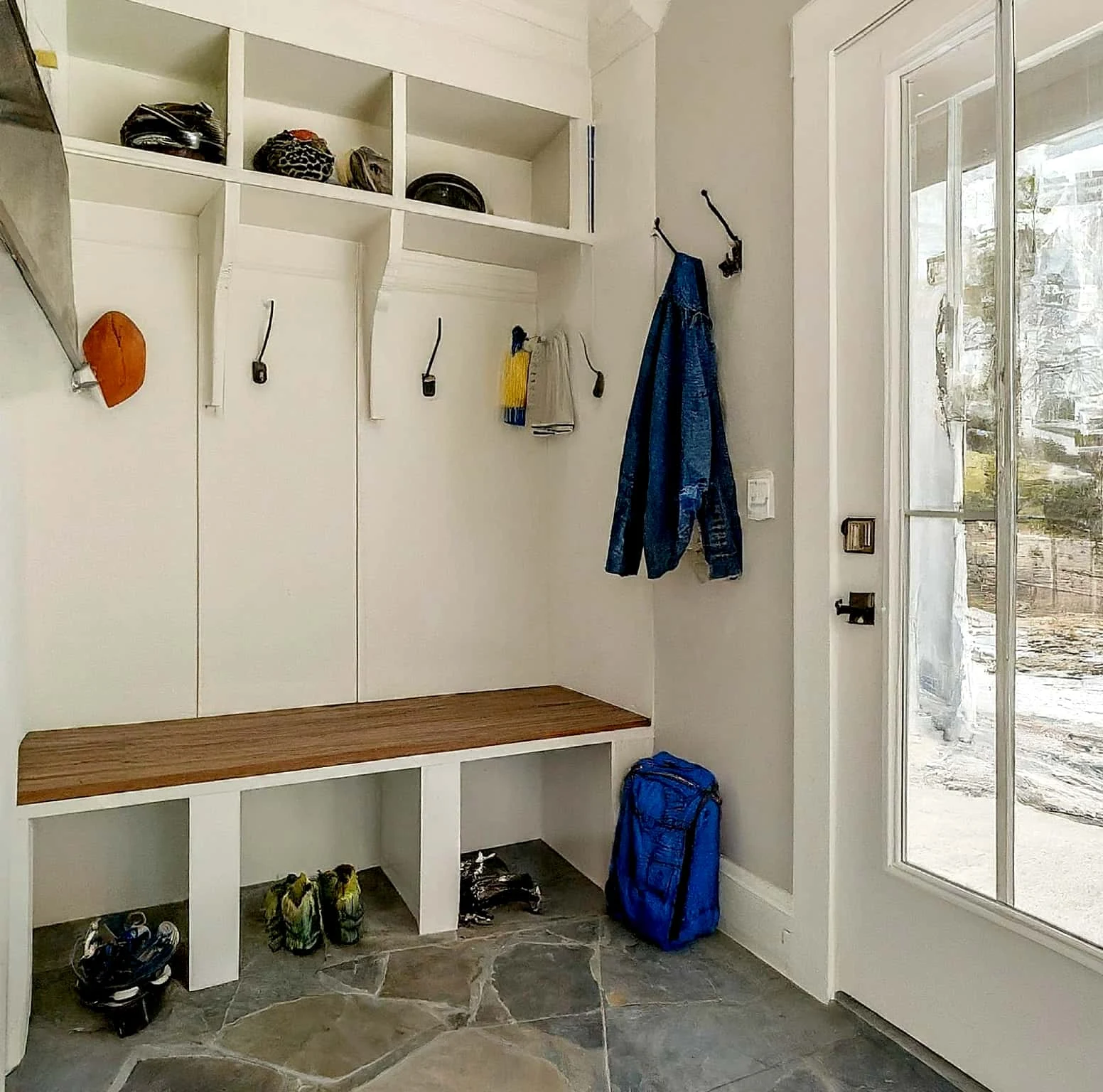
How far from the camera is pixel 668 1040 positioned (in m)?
1.67

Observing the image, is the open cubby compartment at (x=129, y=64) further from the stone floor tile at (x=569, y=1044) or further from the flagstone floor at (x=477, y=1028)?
the stone floor tile at (x=569, y=1044)

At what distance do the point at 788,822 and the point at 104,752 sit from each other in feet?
5.13

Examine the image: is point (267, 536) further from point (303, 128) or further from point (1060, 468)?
point (1060, 468)

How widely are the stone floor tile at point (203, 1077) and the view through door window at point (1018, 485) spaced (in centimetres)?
126

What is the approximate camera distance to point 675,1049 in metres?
1.64

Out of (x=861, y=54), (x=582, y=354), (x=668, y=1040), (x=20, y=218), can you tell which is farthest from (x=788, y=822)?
(x=20, y=218)

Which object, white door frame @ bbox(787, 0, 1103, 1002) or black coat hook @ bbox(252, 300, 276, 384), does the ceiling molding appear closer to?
white door frame @ bbox(787, 0, 1103, 1002)

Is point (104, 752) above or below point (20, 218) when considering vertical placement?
below

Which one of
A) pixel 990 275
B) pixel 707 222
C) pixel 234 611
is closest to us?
pixel 990 275

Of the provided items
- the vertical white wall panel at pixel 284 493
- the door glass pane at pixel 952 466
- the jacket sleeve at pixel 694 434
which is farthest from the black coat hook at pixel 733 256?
the vertical white wall panel at pixel 284 493

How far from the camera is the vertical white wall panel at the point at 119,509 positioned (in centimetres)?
216

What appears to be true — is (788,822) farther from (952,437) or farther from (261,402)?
(261,402)

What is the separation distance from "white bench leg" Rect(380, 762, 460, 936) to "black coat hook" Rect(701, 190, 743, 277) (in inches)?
53.8

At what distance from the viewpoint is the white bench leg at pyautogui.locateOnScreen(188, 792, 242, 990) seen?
1855mm
